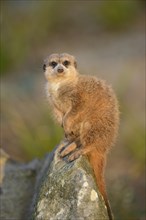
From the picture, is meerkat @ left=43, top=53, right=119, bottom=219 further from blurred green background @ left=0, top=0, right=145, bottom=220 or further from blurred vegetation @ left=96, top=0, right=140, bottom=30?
blurred vegetation @ left=96, top=0, right=140, bottom=30

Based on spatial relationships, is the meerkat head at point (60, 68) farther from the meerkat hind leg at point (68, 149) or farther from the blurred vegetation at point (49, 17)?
the blurred vegetation at point (49, 17)

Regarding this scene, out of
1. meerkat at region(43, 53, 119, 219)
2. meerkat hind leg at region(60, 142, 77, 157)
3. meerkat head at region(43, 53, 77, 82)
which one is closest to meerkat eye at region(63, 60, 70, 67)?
meerkat head at region(43, 53, 77, 82)

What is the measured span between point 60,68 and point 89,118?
0.50 m

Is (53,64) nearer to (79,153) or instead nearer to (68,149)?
(68,149)

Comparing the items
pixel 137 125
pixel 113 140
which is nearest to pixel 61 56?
pixel 113 140

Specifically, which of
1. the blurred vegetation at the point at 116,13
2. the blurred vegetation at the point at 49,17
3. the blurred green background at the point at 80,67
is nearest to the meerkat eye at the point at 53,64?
the blurred green background at the point at 80,67

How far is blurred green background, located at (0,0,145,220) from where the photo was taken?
6438mm

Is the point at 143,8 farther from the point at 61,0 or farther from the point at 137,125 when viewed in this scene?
the point at 137,125

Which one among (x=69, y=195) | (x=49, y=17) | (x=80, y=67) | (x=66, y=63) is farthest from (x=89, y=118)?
(x=49, y=17)

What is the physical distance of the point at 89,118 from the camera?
3.72 meters

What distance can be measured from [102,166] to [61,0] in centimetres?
850

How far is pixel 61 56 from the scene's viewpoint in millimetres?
4203

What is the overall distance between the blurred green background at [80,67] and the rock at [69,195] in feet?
2.50

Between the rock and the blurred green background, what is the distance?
2.50 feet
